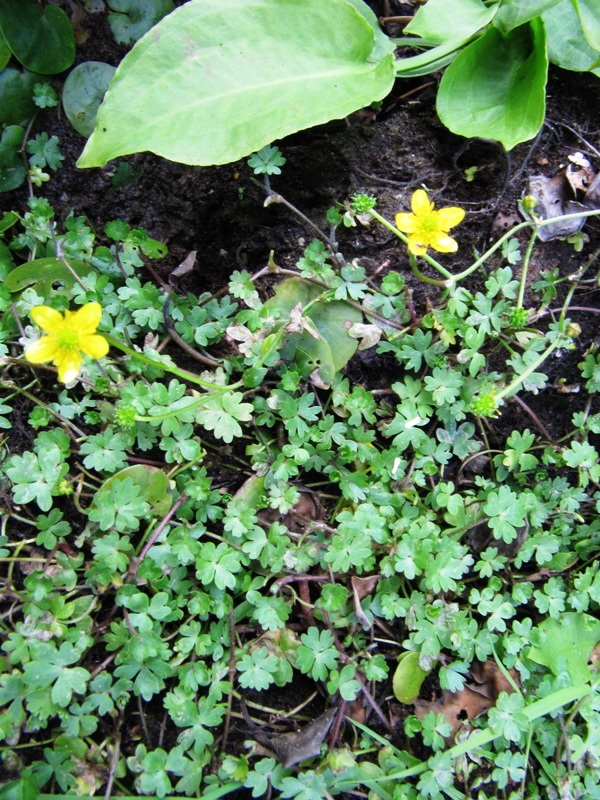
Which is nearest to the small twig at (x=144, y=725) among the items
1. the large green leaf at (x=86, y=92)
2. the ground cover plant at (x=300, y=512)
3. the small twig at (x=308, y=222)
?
the ground cover plant at (x=300, y=512)

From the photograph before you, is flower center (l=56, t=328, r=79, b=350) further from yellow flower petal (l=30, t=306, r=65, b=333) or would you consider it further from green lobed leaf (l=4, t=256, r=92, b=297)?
green lobed leaf (l=4, t=256, r=92, b=297)

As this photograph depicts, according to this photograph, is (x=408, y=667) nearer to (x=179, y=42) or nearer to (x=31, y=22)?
(x=179, y=42)

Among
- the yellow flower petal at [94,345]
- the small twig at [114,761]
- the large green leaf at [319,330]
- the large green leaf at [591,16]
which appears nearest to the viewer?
the yellow flower petal at [94,345]

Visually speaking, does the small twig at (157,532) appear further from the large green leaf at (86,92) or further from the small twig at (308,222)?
the large green leaf at (86,92)

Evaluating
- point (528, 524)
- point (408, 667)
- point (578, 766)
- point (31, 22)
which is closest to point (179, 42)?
point (31, 22)

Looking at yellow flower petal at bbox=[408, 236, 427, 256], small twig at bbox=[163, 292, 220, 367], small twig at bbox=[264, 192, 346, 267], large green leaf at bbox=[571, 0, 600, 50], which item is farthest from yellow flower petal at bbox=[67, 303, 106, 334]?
large green leaf at bbox=[571, 0, 600, 50]

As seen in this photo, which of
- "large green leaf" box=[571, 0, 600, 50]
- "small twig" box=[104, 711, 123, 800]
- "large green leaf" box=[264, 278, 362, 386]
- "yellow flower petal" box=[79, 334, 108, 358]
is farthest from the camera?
"large green leaf" box=[264, 278, 362, 386]
